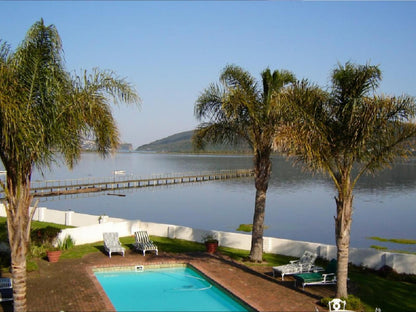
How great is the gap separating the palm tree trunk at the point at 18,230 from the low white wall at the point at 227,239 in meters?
8.16

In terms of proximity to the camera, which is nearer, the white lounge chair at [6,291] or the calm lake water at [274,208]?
the white lounge chair at [6,291]

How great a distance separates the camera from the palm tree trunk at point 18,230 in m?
8.14

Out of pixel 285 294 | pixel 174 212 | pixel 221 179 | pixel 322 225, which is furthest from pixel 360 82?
pixel 221 179

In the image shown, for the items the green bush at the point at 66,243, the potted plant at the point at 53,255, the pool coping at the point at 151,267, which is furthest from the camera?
the green bush at the point at 66,243

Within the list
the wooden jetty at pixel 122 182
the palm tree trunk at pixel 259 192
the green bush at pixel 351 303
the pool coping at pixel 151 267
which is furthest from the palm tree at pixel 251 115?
the wooden jetty at pixel 122 182

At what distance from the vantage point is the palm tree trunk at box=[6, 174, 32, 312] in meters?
8.14

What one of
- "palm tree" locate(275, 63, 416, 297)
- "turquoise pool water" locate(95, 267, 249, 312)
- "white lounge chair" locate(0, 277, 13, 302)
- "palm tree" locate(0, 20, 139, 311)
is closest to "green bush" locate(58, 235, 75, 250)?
"turquoise pool water" locate(95, 267, 249, 312)

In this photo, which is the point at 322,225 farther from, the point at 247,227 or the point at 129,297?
the point at 129,297

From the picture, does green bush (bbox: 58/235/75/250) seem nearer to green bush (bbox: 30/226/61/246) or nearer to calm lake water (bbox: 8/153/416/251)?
green bush (bbox: 30/226/61/246)

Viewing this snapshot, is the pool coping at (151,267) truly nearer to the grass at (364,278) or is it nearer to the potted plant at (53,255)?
the potted plant at (53,255)

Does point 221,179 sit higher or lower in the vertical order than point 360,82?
lower

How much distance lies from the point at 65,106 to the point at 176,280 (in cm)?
Answer: 680

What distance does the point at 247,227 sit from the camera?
3119 centimetres

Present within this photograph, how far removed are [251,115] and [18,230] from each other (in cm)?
805
